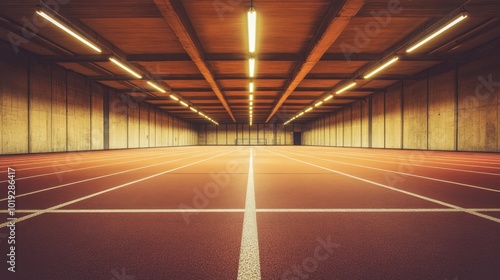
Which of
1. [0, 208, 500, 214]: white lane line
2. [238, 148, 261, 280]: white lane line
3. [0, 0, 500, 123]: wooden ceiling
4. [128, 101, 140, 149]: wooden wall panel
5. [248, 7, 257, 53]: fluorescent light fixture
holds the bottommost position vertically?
[238, 148, 261, 280]: white lane line

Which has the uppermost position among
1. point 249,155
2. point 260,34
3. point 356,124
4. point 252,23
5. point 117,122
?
point 260,34

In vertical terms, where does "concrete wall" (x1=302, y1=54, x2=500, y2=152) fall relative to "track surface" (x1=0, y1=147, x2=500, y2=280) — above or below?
above

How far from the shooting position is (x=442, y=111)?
1670cm

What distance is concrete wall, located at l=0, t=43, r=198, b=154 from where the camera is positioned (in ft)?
43.1

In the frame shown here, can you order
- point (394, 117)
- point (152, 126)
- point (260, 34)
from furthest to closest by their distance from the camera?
point (152, 126) → point (394, 117) → point (260, 34)

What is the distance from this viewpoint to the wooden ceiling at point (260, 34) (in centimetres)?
900

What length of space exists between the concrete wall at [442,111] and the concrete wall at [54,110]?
25.2 m

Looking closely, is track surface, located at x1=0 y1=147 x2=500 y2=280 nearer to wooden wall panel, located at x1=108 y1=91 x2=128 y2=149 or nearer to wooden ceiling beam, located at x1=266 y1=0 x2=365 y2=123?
wooden ceiling beam, located at x1=266 y1=0 x2=365 y2=123

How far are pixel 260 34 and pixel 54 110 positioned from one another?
1398 centimetres

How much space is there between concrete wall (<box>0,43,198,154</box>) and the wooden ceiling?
1170mm

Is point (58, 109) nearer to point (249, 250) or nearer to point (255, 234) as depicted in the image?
point (255, 234)

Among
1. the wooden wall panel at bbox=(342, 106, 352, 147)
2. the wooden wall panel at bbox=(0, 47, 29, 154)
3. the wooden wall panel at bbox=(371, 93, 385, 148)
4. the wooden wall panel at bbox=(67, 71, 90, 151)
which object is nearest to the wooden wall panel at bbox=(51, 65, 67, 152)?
the wooden wall panel at bbox=(67, 71, 90, 151)

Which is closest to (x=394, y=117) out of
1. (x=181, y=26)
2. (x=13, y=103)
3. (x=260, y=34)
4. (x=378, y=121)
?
(x=378, y=121)

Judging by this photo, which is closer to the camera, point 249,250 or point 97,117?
point 249,250
